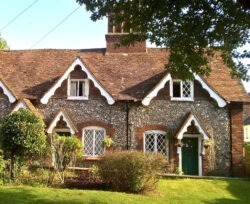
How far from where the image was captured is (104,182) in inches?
584

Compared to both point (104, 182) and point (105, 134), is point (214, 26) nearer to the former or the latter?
point (104, 182)

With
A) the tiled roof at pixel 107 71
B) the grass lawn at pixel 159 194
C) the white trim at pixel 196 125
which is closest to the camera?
the grass lawn at pixel 159 194

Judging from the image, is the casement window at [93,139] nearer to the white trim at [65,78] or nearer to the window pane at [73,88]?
the white trim at [65,78]

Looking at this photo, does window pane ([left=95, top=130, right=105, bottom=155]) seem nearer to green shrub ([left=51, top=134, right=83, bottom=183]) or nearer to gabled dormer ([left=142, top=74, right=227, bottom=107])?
gabled dormer ([left=142, top=74, right=227, bottom=107])

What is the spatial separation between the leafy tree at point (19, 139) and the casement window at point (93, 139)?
5548 mm

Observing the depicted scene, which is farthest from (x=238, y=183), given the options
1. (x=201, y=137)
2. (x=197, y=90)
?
(x=197, y=90)

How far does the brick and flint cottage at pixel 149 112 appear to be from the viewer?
67.4 feet

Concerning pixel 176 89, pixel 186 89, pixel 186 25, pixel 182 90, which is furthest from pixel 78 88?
pixel 186 25

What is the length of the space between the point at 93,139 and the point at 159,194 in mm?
8149

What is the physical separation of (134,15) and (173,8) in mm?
1253

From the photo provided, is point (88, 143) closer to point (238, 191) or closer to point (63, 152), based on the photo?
point (63, 152)

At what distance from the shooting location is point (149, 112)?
21.2m

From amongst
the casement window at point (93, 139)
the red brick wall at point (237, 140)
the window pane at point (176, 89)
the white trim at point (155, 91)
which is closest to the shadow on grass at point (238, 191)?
the red brick wall at point (237, 140)

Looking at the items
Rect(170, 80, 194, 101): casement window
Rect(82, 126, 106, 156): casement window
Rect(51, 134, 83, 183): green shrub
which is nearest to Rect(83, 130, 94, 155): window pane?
Rect(82, 126, 106, 156): casement window
